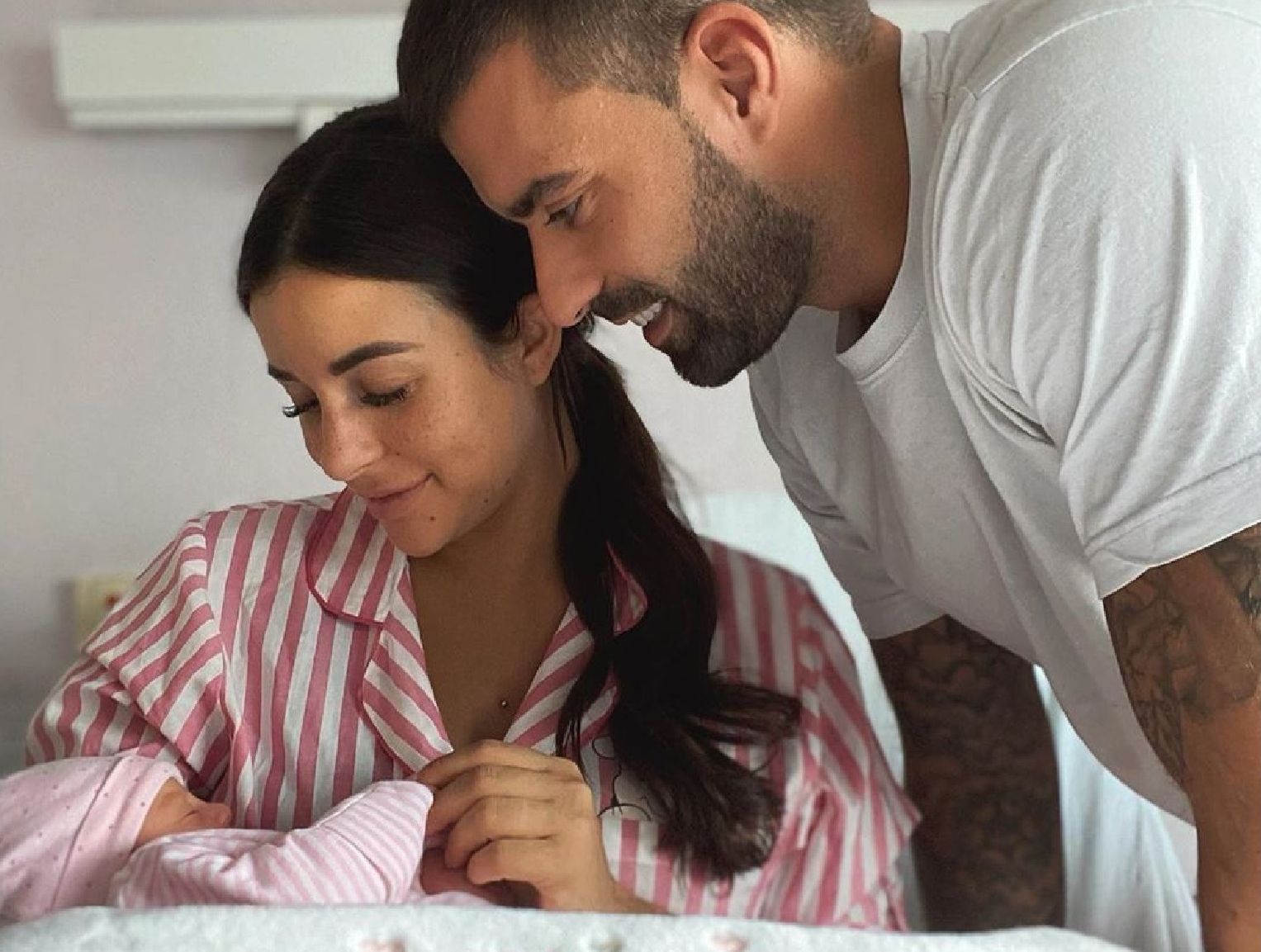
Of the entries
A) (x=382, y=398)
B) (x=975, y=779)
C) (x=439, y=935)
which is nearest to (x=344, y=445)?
(x=382, y=398)

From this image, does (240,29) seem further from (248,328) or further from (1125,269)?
(1125,269)

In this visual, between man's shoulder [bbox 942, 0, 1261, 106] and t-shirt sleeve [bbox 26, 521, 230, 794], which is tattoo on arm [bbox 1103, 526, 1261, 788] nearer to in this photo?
man's shoulder [bbox 942, 0, 1261, 106]

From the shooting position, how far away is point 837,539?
54.1 inches

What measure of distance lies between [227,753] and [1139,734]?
68 centimetres

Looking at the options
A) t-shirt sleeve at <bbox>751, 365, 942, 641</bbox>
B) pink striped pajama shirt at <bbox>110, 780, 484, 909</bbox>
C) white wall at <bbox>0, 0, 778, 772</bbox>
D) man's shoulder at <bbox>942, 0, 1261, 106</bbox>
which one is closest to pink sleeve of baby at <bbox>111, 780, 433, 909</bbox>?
pink striped pajama shirt at <bbox>110, 780, 484, 909</bbox>

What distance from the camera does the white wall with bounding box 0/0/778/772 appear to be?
5.64 ft

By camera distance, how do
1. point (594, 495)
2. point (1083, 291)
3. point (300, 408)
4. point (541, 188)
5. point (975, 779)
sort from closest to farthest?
point (1083, 291) < point (541, 188) < point (300, 408) < point (594, 495) < point (975, 779)

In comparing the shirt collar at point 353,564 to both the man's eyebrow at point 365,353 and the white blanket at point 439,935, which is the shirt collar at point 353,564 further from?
the white blanket at point 439,935

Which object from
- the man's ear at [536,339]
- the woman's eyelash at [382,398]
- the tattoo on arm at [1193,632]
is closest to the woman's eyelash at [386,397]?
the woman's eyelash at [382,398]

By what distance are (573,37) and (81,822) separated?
0.61m

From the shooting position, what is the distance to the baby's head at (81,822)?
1.04m

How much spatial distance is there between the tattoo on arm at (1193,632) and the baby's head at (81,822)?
0.61m

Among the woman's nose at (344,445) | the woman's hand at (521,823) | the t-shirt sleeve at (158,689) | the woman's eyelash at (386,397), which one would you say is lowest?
the woman's hand at (521,823)

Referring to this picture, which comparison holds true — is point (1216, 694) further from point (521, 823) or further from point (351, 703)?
point (351, 703)
